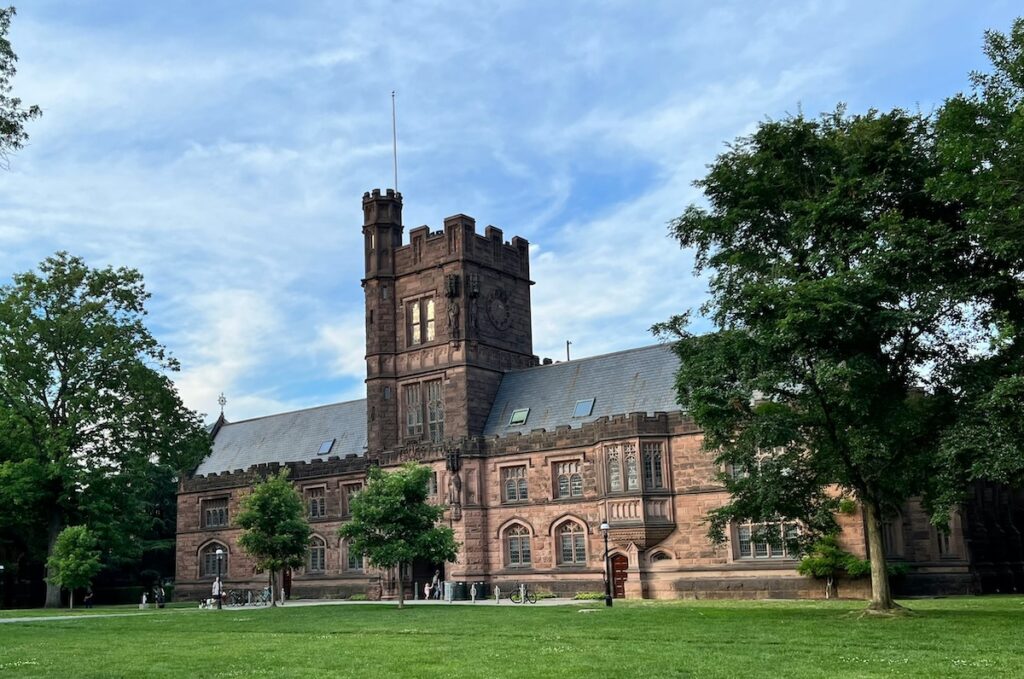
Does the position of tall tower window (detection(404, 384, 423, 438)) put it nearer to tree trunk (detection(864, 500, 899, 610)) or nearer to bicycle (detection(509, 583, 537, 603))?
bicycle (detection(509, 583, 537, 603))

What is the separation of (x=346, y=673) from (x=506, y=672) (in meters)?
2.55

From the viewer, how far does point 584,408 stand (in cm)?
4875

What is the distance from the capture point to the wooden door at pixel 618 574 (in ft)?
144

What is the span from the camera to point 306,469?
56656 mm

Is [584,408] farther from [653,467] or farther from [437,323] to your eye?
[437,323]

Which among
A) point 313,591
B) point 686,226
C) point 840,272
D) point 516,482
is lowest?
point 313,591

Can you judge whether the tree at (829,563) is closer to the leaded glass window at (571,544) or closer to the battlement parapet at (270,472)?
the leaded glass window at (571,544)

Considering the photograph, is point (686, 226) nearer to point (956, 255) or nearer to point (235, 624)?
point (956, 255)

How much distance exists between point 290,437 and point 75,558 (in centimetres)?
2006

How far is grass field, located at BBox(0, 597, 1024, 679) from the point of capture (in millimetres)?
15422

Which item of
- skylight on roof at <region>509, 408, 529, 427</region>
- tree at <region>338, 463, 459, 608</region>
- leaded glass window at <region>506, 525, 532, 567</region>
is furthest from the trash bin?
skylight on roof at <region>509, 408, 529, 427</region>

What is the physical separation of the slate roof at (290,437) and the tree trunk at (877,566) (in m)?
35.0

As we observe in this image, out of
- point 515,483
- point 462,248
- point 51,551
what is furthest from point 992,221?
point 51,551

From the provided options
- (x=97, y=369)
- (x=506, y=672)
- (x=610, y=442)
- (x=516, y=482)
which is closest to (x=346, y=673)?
(x=506, y=672)
